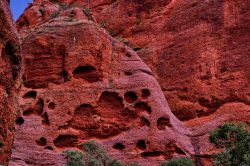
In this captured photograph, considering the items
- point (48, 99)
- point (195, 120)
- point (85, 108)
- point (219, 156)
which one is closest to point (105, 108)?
point (85, 108)

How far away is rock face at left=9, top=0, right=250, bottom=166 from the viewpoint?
3083 cm

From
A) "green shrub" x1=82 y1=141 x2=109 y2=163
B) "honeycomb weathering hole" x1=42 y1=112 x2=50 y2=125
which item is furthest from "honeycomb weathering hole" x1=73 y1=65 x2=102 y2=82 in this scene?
"green shrub" x1=82 y1=141 x2=109 y2=163

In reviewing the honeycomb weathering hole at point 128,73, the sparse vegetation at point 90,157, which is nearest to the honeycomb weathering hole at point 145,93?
the honeycomb weathering hole at point 128,73

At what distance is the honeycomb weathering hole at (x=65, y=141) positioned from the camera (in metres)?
30.8

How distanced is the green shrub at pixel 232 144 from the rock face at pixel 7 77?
48.3 feet

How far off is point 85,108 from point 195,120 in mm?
8074

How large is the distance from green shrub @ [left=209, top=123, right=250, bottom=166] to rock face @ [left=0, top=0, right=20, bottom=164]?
1472 cm

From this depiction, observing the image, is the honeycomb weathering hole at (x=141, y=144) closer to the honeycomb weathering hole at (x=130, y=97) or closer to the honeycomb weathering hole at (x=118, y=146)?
the honeycomb weathering hole at (x=118, y=146)

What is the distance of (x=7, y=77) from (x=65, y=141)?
21.7m

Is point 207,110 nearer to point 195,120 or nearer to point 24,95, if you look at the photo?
point 195,120

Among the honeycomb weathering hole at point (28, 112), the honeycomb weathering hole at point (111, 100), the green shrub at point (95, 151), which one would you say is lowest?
the green shrub at point (95, 151)

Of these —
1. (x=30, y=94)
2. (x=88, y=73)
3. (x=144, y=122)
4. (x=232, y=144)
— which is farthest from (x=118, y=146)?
(x=232, y=144)

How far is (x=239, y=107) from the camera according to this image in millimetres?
34969

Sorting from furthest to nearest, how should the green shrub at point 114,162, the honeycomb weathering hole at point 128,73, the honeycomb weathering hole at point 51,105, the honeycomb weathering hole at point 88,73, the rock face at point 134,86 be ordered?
the honeycomb weathering hole at point 128,73
the honeycomb weathering hole at point 88,73
the honeycomb weathering hole at point 51,105
the rock face at point 134,86
the green shrub at point 114,162
